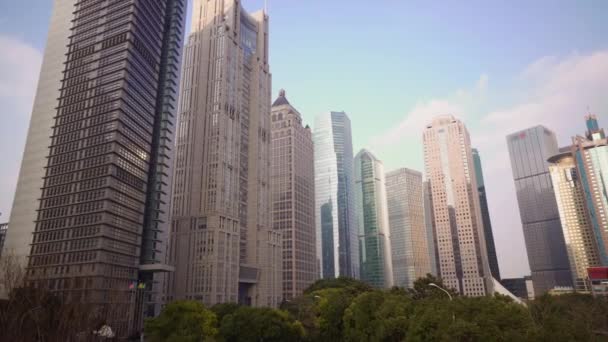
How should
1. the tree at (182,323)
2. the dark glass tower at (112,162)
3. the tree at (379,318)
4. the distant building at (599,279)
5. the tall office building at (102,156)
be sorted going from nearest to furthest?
the tree at (379,318)
the tree at (182,323)
the dark glass tower at (112,162)
the tall office building at (102,156)
the distant building at (599,279)

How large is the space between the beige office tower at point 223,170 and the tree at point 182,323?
64.6 meters

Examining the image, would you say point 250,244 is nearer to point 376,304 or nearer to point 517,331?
point 376,304

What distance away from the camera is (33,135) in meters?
127

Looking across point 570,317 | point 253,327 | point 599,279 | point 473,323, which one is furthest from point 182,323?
point 599,279

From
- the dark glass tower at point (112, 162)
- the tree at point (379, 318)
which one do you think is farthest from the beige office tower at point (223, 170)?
the tree at point (379, 318)

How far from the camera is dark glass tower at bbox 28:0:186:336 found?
358 ft

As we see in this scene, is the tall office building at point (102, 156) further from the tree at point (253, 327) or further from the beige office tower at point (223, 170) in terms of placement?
the tree at point (253, 327)

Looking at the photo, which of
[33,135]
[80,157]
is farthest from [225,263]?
[33,135]

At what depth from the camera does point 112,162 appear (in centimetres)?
11300

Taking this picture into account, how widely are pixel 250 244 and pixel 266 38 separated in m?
99.6

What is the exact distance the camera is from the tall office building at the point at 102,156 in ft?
360

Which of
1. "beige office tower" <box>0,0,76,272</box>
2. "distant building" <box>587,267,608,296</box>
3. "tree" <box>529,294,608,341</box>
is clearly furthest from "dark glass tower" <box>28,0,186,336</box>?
"distant building" <box>587,267,608,296</box>

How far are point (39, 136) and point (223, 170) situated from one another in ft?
188

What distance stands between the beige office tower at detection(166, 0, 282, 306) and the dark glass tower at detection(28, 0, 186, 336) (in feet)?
44.1
